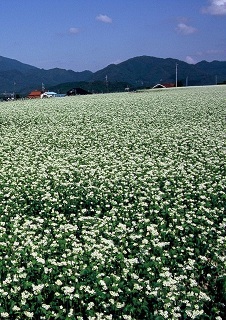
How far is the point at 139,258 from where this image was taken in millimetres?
7465

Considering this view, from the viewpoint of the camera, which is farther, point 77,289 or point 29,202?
point 29,202

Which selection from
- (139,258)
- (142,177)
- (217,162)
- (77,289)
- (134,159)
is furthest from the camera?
(134,159)

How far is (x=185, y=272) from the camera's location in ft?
23.3

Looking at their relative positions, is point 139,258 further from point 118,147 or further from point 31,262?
point 118,147

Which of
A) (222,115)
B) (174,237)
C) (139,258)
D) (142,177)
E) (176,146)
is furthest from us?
(222,115)

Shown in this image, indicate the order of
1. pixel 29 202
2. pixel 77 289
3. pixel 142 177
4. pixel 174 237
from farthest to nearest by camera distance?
pixel 142 177 < pixel 29 202 < pixel 174 237 < pixel 77 289

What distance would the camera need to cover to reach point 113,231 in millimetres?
8742

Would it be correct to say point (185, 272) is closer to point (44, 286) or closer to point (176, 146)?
point (44, 286)

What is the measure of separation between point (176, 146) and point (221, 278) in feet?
37.0

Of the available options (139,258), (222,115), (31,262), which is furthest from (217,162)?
(222,115)

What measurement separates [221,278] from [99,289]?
205cm

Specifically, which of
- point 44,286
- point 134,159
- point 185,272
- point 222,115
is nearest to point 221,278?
point 185,272

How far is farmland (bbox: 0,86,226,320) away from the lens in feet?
20.2

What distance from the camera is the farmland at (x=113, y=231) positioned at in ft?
20.2
